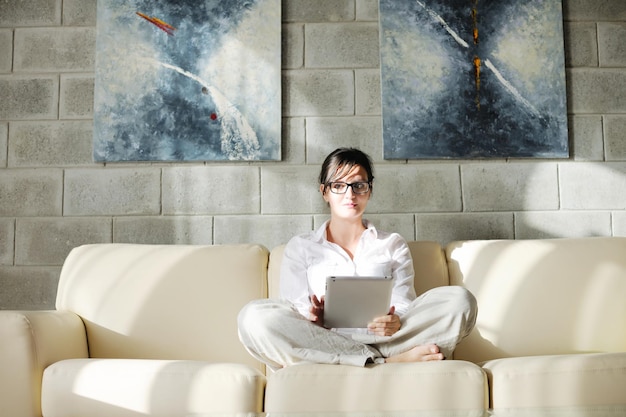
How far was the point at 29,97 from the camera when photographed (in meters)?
2.79

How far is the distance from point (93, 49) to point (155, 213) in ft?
2.67

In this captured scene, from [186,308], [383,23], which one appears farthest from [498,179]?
[186,308]

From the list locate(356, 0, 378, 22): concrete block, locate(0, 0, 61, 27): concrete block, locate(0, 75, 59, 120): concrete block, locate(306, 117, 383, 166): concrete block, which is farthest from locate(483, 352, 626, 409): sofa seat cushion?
locate(0, 0, 61, 27): concrete block

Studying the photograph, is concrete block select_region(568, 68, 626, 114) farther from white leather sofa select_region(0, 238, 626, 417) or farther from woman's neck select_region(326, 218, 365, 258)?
woman's neck select_region(326, 218, 365, 258)

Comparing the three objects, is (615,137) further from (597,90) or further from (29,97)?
(29,97)

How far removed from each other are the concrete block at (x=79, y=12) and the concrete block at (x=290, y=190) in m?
1.07

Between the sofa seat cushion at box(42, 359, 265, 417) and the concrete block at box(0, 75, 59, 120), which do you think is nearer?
the sofa seat cushion at box(42, 359, 265, 417)

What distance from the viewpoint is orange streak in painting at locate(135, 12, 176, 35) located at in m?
2.77

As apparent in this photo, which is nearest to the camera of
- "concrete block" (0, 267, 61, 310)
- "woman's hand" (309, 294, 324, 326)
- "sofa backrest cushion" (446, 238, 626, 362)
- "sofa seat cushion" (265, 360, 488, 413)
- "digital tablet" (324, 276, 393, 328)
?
"sofa seat cushion" (265, 360, 488, 413)

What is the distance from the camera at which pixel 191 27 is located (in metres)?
2.77

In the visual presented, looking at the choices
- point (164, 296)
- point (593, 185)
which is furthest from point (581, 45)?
point (164, 296)

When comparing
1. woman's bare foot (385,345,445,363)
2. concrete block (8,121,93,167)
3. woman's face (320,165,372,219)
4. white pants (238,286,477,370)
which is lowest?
woman's bare foot (385,345,445,363)

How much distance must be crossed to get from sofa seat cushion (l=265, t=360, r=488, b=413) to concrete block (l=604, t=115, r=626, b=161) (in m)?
1.58

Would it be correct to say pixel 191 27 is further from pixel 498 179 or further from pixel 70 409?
pixel 70 409
